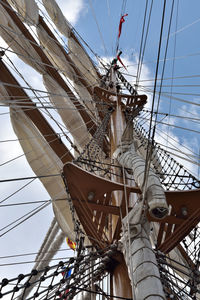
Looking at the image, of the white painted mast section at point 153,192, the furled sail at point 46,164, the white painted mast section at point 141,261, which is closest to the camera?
the white painted mast section at point 141,261

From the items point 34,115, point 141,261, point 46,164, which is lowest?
point 141,261

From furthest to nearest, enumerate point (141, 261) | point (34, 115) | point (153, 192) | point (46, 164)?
1. point (34, 115)
2. point (46, 164)
3. point (153, 192)
4. point (141, 261)

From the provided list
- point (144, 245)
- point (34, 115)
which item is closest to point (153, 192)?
point (144, 245)

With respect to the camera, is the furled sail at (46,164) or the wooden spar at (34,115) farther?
the wooden spar at (34,115)

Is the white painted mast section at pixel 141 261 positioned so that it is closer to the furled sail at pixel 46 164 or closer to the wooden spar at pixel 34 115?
the furled sail at pixel 46 164

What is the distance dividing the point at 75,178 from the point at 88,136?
14.9ft

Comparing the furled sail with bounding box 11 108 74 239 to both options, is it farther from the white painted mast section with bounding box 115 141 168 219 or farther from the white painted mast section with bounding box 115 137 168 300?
the white painted mast section with bounding box 115 137 168 300

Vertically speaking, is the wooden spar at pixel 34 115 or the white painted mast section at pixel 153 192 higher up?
the wooden spar at pixel 34 115

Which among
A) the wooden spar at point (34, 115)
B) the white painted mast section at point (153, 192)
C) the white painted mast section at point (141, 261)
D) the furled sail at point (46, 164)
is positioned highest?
the wooden spar at point (34, 115)

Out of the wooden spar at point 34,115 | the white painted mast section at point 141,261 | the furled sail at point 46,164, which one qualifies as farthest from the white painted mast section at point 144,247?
the wooden spar at point 34,115

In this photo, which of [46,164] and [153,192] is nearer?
[153,192]

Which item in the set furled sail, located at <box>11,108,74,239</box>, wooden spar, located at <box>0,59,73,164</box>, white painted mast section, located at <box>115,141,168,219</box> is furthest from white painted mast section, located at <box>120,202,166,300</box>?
wooden spar, located at <box>0,59,73,164</box>

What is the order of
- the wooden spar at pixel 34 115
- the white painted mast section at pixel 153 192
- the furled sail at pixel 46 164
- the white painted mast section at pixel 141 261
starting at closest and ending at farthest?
the white painted mast section at pixel 141 261
the white painted mast section at pixel 153 192
the furled sail at pixel 46 164
the wooden spar at pixel 34 115

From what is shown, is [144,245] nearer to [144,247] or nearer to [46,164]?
[144,247]
